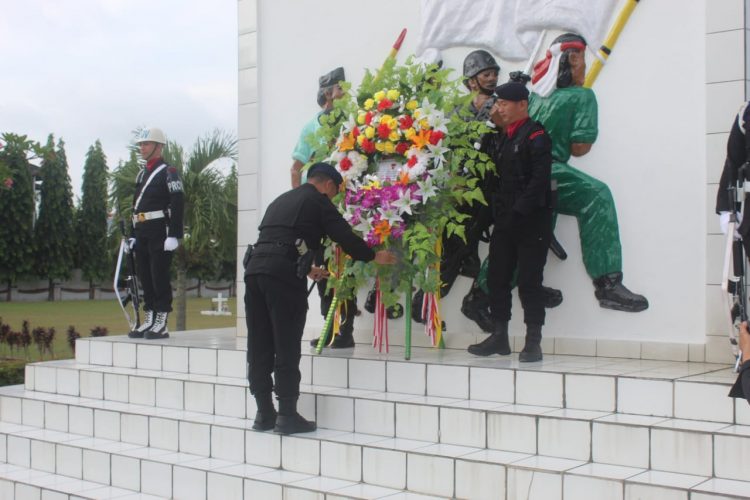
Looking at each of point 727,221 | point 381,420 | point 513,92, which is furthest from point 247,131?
point 727,221

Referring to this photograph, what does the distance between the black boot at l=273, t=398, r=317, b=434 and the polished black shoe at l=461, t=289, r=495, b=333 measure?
216 centimetres

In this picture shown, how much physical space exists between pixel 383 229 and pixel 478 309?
1.46 metres

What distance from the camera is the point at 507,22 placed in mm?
6996

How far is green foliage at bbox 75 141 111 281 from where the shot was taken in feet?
131

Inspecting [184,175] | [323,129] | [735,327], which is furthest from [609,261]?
[184,175]

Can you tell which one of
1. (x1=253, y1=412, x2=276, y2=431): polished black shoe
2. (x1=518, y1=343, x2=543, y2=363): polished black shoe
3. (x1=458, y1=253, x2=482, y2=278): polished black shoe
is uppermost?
(x1=458, y1=253, x2=482, y2=278): polished black shoe

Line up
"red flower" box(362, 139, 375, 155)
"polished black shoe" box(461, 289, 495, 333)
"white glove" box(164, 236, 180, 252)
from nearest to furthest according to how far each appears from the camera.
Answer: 1. "red flower" box(362, 139, 375, 155)
2. "polished black shoe" box(461, 289, 495, 333)
3. "white glove" box(164, 236, 180, 252)

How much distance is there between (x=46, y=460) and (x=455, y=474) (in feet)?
11.0

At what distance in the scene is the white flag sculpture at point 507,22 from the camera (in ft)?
21.5

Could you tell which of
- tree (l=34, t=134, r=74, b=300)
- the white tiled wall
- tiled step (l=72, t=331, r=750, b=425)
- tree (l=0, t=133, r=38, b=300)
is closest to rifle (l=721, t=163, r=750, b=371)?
tiled step (l=72, t=331, r=750, b=425)

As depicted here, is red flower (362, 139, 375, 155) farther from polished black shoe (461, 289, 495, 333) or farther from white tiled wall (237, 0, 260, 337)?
white tiled wall (237, 0, 260, 337)

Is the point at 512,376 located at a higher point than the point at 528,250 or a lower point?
lower

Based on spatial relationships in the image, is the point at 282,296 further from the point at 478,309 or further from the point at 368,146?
the point at 478,309

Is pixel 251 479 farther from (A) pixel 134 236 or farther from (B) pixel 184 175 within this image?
(B) pixel 184 175
